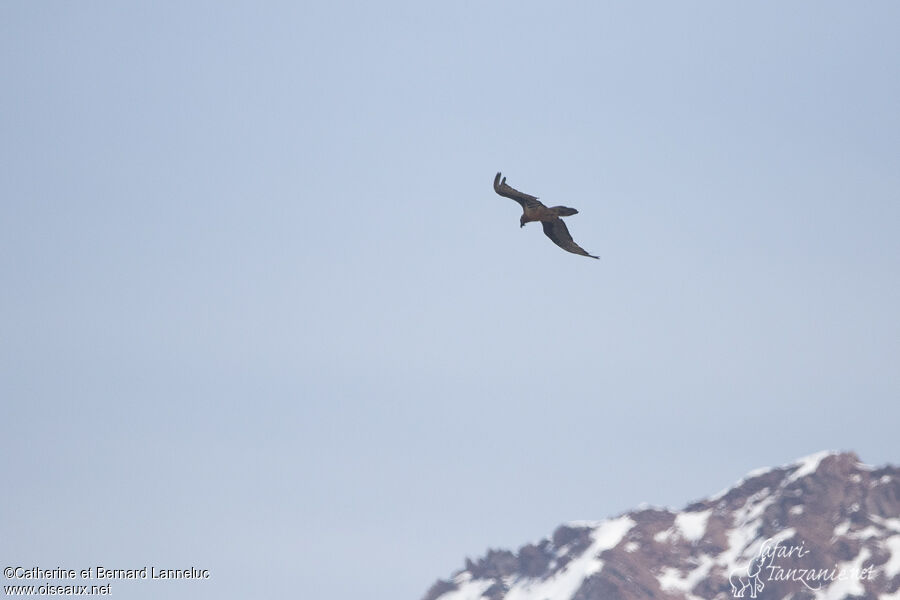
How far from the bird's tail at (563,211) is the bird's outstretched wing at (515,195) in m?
0.68

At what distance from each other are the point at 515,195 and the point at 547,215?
61.2 inches

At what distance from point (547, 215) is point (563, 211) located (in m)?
1.03

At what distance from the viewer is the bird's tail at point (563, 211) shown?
5494 cm

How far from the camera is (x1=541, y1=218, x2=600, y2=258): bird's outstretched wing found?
56406mm

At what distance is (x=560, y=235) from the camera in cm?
5669

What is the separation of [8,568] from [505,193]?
3790 cm

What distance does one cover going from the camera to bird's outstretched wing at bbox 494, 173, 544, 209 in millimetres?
55188

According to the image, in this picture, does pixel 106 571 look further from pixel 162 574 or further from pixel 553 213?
pixel 553 213

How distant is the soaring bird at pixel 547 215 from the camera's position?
55287 millimetres

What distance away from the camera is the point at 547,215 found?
56094mm

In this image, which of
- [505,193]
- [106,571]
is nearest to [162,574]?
[106,571]

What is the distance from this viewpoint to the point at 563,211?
55250 mm

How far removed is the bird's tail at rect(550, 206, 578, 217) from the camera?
2163 inches

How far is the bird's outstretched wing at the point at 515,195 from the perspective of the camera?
55188mm
